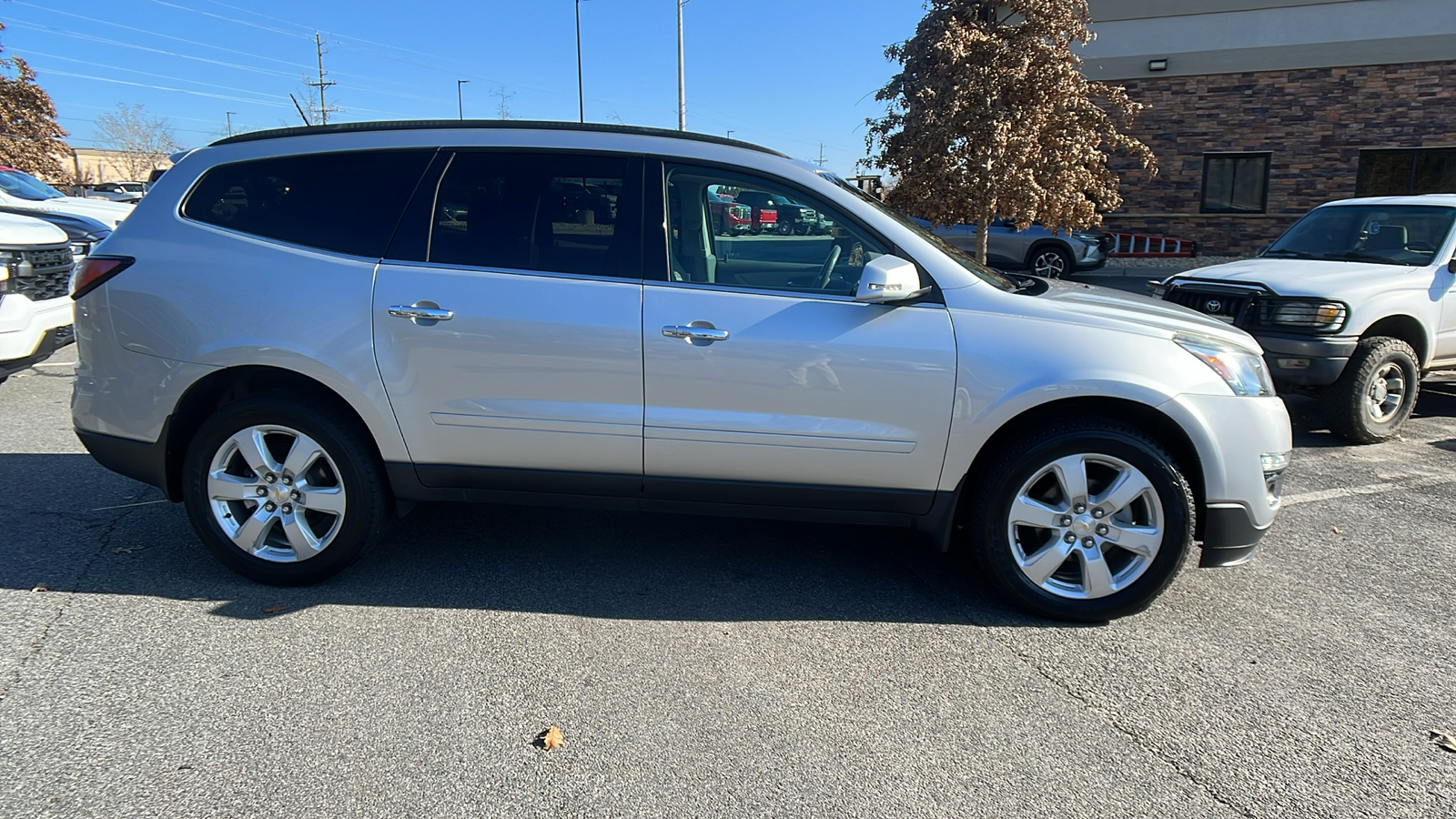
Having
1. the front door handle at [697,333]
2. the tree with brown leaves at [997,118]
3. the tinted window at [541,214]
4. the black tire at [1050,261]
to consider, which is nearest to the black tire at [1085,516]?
the front door handle at [697,333]

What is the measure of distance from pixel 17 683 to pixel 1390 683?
4.78m

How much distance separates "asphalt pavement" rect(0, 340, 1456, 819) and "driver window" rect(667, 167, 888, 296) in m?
1.35

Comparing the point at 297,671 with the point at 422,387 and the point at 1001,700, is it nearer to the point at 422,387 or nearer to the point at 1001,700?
the point at 422,387

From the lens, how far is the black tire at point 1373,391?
6566 mm

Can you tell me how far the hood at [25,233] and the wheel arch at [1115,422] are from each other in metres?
6.61

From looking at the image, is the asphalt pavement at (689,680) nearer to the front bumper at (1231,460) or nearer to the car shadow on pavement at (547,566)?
the car shadow on pavement at (547,566)

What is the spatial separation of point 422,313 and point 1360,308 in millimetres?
6486

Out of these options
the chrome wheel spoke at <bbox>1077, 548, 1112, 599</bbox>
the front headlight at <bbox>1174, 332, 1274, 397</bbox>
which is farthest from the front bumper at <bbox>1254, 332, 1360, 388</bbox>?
the chrome wheel spoke at <bbox>1077, 548, 1112, 599</bbox>

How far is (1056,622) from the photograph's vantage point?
3688 millimetres

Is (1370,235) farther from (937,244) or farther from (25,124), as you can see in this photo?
(25,124)

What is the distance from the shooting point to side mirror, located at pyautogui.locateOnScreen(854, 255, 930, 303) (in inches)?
131

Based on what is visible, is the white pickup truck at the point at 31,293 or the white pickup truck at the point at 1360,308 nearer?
the white pickup truck at the point at 31,293

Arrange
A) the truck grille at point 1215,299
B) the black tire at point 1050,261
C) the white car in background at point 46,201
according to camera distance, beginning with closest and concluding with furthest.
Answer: the truck grille at point 1215,299
the white car in background at point 46,201
the black tire at point 1050,261

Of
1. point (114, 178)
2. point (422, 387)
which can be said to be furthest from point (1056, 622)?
point (114, 178)
